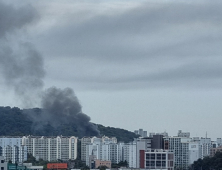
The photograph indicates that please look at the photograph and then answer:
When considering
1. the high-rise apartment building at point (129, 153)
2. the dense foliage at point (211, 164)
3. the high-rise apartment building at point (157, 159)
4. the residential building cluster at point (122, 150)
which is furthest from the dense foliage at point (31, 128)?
the high-rise apartment building at point (157, 159)

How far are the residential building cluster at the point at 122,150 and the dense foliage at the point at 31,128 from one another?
612 inches

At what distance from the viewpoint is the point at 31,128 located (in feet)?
389

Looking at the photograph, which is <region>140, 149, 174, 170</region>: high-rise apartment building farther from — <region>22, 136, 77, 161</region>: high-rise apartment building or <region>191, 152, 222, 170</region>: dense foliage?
<region>22, 136, 77, 161</region>: high-rise apartment building

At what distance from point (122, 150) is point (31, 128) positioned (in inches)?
1815

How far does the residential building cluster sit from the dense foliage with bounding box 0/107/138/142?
15.5 metres

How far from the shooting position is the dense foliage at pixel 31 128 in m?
112

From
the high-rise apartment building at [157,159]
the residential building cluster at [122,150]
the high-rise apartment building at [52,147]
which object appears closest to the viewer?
the high-rise apartment building at [157,159]

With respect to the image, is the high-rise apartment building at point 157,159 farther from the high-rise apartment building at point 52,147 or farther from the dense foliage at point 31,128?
the dense foliage at point 31,128

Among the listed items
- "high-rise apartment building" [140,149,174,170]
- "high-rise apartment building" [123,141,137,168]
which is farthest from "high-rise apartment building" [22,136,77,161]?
"high-rise apartment building" [140,149,174,170]

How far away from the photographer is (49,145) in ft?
299

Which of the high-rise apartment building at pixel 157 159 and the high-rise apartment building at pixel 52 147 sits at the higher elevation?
the high-rise apartment building at pixel 52 147

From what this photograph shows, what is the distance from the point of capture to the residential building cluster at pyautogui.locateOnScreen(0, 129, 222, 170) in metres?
48.3

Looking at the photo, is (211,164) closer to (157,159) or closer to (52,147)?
(157,159)

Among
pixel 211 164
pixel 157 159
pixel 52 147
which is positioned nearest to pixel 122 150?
pixel 211 164
